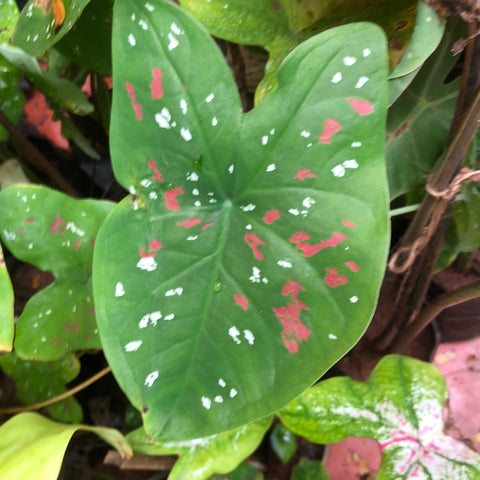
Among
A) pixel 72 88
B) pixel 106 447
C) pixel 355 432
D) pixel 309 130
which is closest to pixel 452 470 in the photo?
pixel 355 432

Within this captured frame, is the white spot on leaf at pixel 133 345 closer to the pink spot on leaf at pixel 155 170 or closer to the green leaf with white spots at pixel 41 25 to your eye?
the pink spot on leaf at pixel 155 170

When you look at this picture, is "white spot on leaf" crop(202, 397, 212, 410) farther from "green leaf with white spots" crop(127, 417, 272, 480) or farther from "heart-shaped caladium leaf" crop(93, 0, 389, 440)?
"green leaf with white spots" crop(127, 417, 272, 480)

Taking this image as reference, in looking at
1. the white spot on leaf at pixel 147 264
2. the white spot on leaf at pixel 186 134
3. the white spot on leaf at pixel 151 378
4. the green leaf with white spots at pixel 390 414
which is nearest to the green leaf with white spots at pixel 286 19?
the white spot on leaf at pixel 186 134

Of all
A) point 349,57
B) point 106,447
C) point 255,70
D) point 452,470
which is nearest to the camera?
point 349,57

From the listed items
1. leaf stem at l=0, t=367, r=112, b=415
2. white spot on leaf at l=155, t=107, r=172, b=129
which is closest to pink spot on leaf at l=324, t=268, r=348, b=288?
white spot on leaf at l=155, t=107, r=172, b=129

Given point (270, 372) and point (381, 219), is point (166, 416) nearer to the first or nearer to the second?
point (270, 372)
